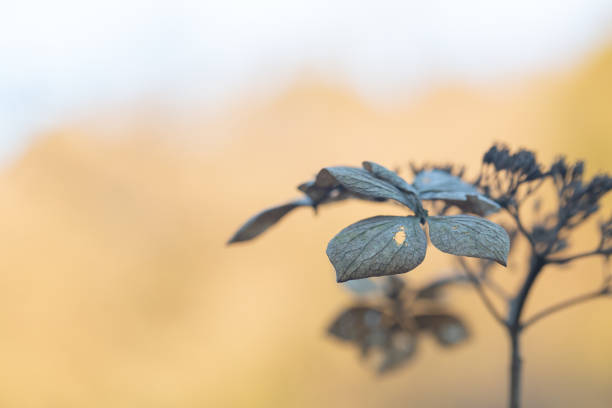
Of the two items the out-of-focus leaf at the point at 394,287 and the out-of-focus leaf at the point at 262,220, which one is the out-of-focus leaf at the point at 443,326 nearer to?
the out-of-focus leaf at the point at 394,287

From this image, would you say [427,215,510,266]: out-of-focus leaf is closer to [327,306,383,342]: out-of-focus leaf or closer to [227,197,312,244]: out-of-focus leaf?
[227,197,312,244]: out-of-focus leaf

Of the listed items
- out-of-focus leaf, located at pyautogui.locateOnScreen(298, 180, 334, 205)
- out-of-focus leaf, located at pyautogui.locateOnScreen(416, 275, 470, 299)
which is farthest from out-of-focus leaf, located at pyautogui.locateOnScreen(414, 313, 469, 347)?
out-of-focus leaf, located at pyautogui.locateOnScreen(298, 180, 334, 205)

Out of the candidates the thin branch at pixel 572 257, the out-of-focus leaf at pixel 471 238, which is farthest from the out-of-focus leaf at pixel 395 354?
the out-of-focus leaf at pixel 471 238

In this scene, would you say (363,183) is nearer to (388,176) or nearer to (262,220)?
(388,176)

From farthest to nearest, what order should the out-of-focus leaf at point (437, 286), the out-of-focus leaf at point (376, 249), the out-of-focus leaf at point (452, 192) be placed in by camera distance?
1. the out-of-focus leaf at point (437, 286)
2. the out-of-focus leaf at point (452, 192)
3. the out-of-focus leaf at point (376, 249)

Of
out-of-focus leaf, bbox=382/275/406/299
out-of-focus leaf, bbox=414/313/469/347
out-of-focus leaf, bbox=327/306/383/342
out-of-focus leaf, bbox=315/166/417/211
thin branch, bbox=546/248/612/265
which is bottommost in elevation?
out-of-focus leaf, bbox=414/313/469/347

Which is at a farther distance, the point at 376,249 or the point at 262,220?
the point at 262,220

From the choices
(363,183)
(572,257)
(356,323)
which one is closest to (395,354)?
(356,323)
